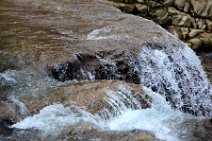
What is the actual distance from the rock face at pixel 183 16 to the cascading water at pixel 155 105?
4.89m

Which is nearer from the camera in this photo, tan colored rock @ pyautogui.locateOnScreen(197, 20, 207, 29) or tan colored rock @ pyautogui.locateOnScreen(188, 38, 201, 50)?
tan colored rock @ pyautogui.locateOnScreen(188, 38, 201, 50)

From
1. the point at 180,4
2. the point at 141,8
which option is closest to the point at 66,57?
the point at 141,8

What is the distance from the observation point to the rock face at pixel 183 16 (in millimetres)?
14906

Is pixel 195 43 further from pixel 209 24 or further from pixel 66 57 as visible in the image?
pixel 66 57

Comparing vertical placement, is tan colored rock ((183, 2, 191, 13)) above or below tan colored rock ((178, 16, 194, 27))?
above

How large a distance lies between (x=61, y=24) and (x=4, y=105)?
4028mm

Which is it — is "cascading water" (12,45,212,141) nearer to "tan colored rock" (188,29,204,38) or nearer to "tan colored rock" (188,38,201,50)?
"tan colored rock" (188,38,201,50)

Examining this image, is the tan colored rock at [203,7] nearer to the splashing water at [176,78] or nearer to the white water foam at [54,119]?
the splashing water at [176,78]

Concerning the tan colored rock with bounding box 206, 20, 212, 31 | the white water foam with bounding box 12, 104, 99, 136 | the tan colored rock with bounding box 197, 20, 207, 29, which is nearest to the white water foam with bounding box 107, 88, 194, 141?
the white water foam with bounding box 12, 104, 99, 136

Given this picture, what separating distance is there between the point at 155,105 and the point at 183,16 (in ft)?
29.2

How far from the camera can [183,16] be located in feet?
51.8

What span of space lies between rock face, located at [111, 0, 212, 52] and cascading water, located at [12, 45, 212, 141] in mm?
4885

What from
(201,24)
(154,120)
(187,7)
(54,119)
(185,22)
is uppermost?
(54,119)

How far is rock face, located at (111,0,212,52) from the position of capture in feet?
48.9
